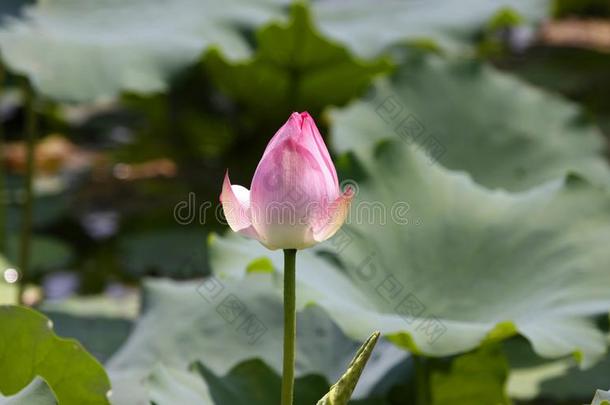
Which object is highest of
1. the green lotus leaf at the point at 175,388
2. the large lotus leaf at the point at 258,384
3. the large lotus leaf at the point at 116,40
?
the large lotus leaf at the point at 116,40

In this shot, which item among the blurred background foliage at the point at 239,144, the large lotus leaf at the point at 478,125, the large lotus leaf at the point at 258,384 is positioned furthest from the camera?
the large lotus leaf at the point at 478,125

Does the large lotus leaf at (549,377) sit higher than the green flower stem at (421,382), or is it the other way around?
the green flower stem at (421,382)

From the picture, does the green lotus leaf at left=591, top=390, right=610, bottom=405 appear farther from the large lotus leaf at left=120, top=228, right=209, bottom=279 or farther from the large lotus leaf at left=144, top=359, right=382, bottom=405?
the large lotus leaf at left=120, top=228, right=209, bottom=279

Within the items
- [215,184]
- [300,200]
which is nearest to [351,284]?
[300,200]

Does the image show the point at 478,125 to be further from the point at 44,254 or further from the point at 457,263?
the point at 44,254

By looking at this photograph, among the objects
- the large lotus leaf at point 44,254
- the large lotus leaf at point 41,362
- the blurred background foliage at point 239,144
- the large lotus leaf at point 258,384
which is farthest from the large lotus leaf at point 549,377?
the large lotus leaf at point 44,254

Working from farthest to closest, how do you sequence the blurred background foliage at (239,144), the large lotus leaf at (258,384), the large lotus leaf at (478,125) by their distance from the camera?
1. the large lotus leaf at (478,125)
2. the blurred background foliage at (239,144)
3. the large lotus leaf at (258,384)

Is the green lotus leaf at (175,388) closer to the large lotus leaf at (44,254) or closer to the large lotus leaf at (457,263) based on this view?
the large lotus leaf at (457,263)
